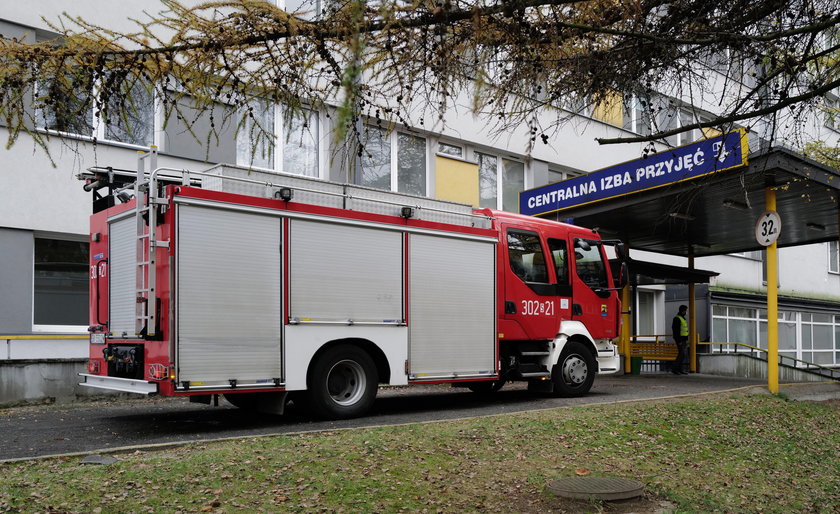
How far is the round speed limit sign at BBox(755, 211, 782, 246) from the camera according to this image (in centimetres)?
1273

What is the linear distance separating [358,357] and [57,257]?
6.25 meters

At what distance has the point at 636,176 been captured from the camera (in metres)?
14.5

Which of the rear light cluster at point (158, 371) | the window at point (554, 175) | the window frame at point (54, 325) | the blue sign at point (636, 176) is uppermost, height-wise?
the window at point (554, 175)

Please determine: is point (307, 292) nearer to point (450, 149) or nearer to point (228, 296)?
point (228, 296)

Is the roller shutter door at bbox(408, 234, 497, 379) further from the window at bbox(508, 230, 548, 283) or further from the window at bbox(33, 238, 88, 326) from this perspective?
the window at bbox(33, 238, 88, 326)

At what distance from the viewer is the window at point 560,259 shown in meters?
12.3

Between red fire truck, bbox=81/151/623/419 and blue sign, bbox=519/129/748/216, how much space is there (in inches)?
117

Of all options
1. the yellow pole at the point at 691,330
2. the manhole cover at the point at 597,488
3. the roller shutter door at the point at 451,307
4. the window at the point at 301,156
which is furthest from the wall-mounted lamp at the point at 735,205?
the manhole cover at the point at 597,488

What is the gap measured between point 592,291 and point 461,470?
6760 millimetres

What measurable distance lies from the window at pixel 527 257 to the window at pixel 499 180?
28.4ft

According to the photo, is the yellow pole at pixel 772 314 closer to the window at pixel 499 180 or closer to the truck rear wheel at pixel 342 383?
the truck rear wheel at pixel 342 383

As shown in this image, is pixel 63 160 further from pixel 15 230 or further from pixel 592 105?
pixel 592 105

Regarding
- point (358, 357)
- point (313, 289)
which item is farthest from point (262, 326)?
point (358, 357)

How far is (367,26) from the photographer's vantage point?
3758 mm
